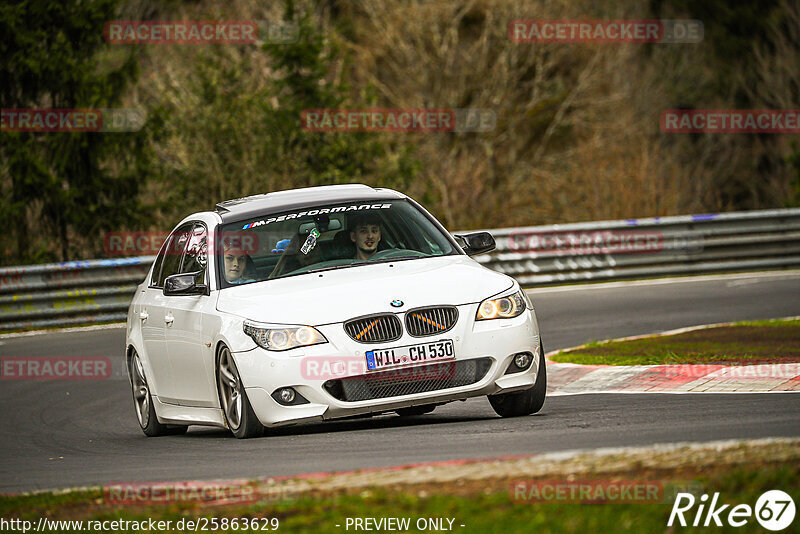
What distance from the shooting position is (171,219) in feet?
92.8

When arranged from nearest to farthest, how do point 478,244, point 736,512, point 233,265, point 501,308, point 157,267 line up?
point 736,512 < point 501,308 < point 233,265 < point 478,244 < point 157,267

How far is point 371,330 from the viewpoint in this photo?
855 centimetres

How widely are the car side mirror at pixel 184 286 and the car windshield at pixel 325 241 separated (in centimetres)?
18

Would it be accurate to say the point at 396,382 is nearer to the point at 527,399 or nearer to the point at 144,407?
the point at 527,399

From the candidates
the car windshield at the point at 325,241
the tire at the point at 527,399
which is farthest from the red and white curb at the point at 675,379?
the car windshield at the point at 325,241

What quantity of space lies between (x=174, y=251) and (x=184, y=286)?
1.35 m

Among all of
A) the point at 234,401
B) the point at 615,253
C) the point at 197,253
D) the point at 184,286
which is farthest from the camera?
the point at 615,253

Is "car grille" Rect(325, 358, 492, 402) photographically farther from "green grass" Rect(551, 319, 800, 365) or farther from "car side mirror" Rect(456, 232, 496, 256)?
"green grass" Rect(551, 319, 800, 365)

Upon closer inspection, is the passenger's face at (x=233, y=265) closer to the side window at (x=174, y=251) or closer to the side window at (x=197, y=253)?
the side window at (x=197, y=253)

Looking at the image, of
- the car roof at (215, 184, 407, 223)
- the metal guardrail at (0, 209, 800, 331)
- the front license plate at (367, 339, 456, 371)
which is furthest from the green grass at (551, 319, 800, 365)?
the metal guardrail at (0, 209, 800, 331)

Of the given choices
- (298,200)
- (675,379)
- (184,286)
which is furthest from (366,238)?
(675,379)

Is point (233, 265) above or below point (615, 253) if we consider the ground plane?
above

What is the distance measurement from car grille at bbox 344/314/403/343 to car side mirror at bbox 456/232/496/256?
5.53 ft

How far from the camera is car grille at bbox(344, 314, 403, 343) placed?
28.0 feet
